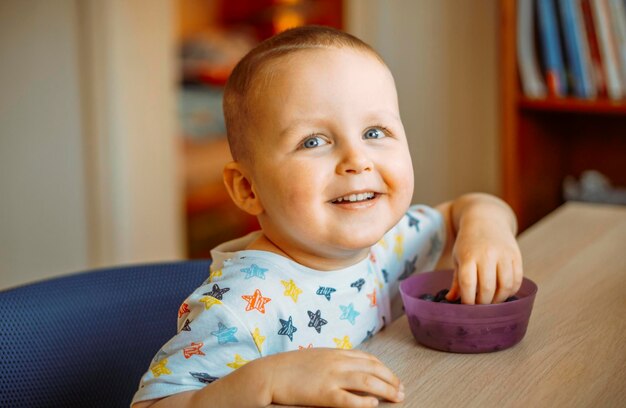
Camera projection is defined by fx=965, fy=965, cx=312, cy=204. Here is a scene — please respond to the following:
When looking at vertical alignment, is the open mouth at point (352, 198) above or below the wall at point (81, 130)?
above

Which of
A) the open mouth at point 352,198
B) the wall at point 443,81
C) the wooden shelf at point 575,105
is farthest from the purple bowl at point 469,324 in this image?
the wall at point 443,81

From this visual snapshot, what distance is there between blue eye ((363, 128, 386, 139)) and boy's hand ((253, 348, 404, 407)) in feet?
0.86

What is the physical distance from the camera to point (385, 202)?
38.7 inches

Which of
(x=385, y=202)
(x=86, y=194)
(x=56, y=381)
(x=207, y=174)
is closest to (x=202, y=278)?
(x=56, y=381)

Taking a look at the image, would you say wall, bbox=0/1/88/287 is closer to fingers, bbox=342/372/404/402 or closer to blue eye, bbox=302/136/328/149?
blue eye, bbox=302/136/328/149

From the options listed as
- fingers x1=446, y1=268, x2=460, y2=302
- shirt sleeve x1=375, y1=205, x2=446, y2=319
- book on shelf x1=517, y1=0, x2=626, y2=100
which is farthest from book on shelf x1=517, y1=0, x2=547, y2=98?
fingers x1=446, y1=268, x2=460, y2=302

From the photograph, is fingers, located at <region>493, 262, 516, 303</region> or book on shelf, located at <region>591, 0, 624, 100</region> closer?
fingers, located at <region>493, 262, 516, 303</region>

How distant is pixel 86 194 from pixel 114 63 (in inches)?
16.0

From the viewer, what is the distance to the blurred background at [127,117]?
2684 millimetres

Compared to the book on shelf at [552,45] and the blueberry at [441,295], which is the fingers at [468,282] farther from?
the book on shelf at [552,45]

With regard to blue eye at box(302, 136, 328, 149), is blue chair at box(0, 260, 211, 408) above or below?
below

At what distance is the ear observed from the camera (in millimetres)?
1040

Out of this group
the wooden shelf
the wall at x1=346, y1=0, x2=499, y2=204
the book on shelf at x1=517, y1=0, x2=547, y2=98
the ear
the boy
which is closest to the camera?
the boy

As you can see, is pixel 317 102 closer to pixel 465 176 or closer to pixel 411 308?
pixel 411 308
